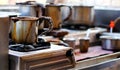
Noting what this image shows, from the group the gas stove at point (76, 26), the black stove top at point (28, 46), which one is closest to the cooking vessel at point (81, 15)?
the gas stove at point (76, 26)

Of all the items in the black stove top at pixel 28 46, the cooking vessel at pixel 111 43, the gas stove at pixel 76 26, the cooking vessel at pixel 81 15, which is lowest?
the cooking vessel at pixel 111 43

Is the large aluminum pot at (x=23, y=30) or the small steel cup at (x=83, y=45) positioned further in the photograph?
the small steel cup at (x=83, y=45)

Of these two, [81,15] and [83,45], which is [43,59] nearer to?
[83,45]

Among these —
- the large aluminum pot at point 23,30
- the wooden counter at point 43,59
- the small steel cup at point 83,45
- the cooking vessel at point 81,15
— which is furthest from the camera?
the cooking vessel at point 81,15

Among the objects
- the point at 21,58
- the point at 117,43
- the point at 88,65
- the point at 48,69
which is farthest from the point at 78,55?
the point at 21,58

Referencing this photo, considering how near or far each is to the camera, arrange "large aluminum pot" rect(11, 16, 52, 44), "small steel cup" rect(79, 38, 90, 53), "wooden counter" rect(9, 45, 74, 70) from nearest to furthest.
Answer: "wooden counter" rect(9, 45, 74, 70), "large aluminum pot" rect(11, 16, 52, 44), "small steel cup" rect(79, 38, 90, 53)

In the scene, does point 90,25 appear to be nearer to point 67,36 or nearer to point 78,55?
point 67,36

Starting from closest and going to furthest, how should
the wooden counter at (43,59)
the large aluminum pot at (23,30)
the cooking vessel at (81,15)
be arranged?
the wooden counter at (43,59) → the large aluminum pot at (23,30) → the cooking vessel at (81,15)

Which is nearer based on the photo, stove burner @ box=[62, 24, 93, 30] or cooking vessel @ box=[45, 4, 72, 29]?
cooking vessel @ box=[45, 4, 72, 29]

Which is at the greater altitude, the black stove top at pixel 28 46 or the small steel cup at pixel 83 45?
the black stove top at pixel 28 46

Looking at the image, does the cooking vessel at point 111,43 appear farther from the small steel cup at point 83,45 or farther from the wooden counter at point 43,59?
the wooden counter at point 43,59

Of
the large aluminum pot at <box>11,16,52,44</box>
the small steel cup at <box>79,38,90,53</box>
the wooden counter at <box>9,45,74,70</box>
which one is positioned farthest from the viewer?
the small steel cup at <box>79,38,90,53</box>

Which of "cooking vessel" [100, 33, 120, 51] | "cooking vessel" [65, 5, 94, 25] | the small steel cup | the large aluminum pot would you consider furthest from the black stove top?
"cooking vessel" [65, 5, 94, 25]

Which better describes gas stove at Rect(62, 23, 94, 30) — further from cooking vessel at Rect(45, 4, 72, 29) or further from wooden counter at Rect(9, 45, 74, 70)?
wooden counter at Rect(9, 45, 74, 70)
